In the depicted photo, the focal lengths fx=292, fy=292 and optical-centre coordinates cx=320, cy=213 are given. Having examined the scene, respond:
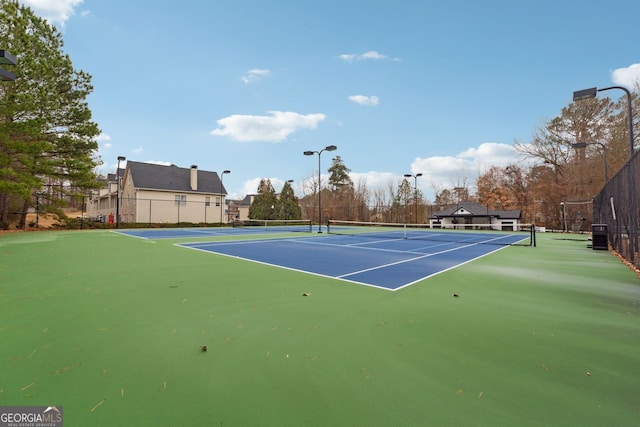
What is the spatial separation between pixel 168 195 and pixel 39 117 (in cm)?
1671

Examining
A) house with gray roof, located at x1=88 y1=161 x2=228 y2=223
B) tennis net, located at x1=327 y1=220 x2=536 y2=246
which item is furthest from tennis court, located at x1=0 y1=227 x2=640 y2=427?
house with gray roof, located at x1=88 y1=161 x2=228 y2=223

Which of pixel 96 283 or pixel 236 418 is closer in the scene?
pixel 236 418

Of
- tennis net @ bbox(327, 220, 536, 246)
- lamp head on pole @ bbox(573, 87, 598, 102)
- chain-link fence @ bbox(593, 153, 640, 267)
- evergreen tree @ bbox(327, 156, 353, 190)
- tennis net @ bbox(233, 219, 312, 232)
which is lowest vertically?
tennis net @ bbox(327, 220, 536, 246)

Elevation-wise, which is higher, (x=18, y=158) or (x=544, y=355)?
(x=18, y=158)

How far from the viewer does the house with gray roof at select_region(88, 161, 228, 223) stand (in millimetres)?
31031

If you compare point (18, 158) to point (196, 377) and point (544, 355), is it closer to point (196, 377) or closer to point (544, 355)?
point (196, 377)

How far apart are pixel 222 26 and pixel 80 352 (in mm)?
16028

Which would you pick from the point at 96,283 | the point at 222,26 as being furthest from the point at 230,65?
the point at 96,283

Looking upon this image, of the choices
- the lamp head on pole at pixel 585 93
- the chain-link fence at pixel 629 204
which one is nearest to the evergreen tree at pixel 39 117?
the chain-link fence at pixel 629 204

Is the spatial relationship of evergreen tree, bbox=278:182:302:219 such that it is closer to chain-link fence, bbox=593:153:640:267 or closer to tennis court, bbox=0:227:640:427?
chain-link fence, bbox=593:153:640:267

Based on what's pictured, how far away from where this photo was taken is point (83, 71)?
19641mm

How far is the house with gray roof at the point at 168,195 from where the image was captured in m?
31.0

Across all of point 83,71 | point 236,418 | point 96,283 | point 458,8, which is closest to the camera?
point 236,418

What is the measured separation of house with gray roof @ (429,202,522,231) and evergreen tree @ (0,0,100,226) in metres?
33.1
